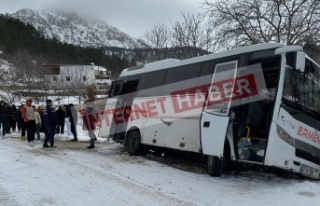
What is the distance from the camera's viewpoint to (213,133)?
9.36 m

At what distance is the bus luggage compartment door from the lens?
9.19 metres

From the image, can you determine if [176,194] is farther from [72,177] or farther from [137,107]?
[137,107]

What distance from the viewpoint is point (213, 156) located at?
9742 millimetres

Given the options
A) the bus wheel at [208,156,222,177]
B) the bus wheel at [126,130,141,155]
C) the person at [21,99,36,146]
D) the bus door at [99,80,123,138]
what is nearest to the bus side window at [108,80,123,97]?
the bus door at [99,80,123,138]

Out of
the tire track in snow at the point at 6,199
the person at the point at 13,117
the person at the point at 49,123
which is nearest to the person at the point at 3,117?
the person at the point at 13,117

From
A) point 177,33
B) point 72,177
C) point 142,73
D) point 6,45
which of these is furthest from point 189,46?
point 6,45

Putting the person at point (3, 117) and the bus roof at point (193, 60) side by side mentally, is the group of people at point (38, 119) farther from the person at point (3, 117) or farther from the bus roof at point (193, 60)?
the bus roof at point (193, 60)

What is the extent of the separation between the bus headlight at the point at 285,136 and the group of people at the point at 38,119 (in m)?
9.00

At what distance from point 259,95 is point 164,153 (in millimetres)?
5204

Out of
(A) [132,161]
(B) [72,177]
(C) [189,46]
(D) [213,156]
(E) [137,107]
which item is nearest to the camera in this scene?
(B) [72,177]

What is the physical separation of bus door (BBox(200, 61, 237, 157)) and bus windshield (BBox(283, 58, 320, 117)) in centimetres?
128

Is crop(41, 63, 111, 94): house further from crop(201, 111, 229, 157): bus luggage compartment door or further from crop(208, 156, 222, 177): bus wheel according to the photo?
crop(201, 111, 229, 157): bus luggage compartment door

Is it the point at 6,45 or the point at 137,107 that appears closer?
the point at 137,107

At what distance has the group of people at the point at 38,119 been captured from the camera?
14859mm
